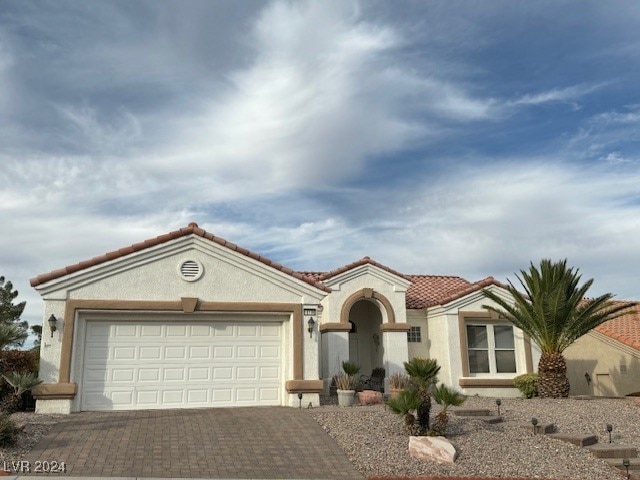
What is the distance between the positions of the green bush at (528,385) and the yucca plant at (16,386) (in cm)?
1499

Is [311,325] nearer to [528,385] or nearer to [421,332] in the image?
[421,332]

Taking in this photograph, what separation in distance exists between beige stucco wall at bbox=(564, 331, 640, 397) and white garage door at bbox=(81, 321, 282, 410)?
14428 millimetres

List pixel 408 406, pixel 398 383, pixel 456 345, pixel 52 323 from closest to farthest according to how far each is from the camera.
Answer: pixel 408 406 < pixel 52 323 < pixel 398 383 < pixel 456 345

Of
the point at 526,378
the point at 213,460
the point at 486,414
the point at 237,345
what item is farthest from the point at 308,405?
the point at 526,378

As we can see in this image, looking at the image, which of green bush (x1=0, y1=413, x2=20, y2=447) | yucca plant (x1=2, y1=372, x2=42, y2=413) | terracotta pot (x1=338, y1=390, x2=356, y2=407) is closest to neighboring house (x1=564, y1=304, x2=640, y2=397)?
terracotta pot (x1=338, y1=390, x2=356, y2=407)

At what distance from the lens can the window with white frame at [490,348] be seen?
2170cm

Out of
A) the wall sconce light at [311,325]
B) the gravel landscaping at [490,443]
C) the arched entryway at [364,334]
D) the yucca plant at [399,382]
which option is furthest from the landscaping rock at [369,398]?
the arched entryway at [364,334]

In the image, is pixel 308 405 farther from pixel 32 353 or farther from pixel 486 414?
pixel 32 353

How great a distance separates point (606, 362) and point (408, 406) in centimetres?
1605

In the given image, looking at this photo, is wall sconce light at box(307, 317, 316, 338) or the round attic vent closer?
the round attic vent

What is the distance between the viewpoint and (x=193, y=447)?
11.4m

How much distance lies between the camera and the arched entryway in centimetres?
2355

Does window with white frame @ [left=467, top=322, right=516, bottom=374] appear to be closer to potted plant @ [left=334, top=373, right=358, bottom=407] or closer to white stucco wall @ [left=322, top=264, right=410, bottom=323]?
white stucco wall @ [left=322, top=264, right=410, bottom=323]

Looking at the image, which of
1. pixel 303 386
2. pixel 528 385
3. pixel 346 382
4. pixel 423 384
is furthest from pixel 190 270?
pixel 528 385
